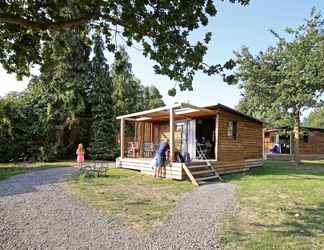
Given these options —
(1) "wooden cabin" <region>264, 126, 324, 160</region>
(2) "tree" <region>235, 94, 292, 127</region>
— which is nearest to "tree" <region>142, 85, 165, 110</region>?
(1) "wooden cabin" <region>264, 126, 324, 160</region>

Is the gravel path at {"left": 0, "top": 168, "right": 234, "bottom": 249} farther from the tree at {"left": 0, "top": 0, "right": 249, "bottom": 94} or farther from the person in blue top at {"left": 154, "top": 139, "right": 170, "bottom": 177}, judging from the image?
the person in blue top at {"left": 154, "top": 139, "right": 170, "bottom": 177}

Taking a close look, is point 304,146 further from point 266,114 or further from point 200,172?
point 200,172

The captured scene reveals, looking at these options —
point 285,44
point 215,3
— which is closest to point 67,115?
point 285,44

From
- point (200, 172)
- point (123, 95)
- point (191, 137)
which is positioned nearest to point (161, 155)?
point (200, 172)

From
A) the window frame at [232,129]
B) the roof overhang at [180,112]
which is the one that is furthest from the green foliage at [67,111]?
the window frame at [232,129]

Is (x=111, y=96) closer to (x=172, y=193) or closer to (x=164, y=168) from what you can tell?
(x=164, y=168)

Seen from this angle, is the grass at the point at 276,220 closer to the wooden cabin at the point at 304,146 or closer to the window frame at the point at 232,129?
the window frame at the point at 232,129

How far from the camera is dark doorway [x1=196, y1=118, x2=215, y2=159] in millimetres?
15727

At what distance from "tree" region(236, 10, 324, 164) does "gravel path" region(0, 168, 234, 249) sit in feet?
45.0

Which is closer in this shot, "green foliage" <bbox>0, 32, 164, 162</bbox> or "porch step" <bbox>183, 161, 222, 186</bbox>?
"porch step" <bbox>183, 161, 222, 186</bbox>

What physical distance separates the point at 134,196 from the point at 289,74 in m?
15.0

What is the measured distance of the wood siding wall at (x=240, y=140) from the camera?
13.8 meters

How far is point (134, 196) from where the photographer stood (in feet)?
25.7

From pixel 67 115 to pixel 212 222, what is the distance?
16933 millimetres
